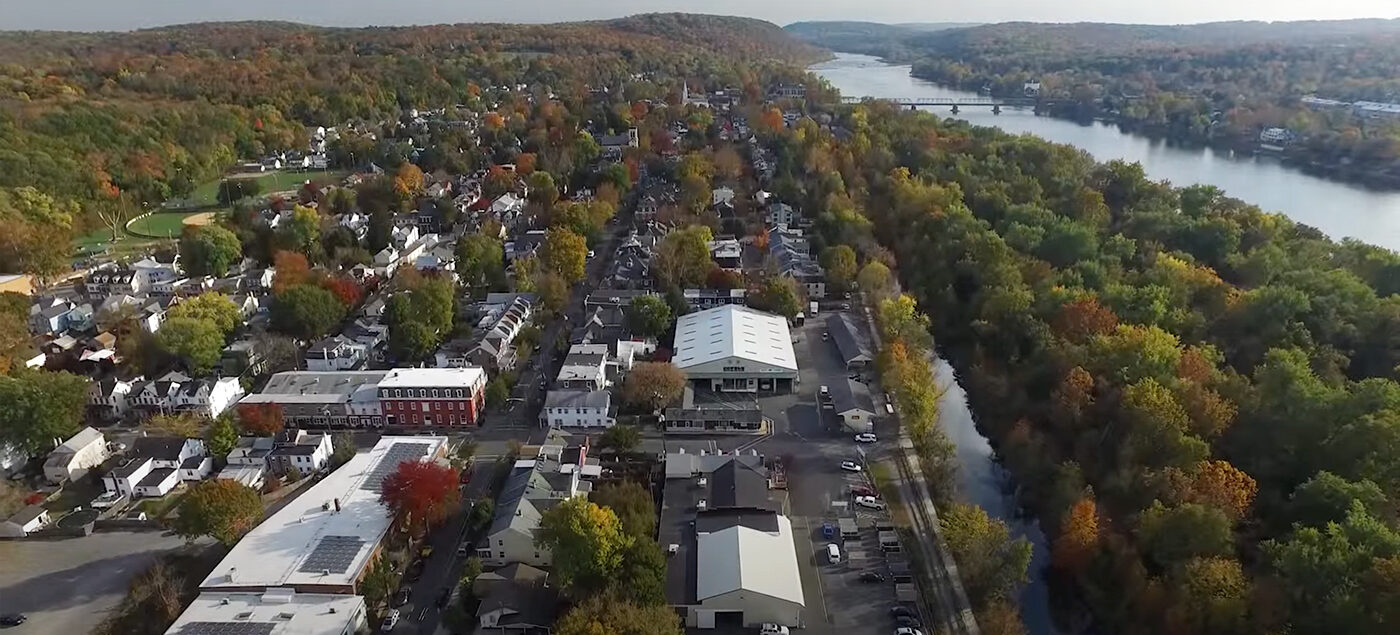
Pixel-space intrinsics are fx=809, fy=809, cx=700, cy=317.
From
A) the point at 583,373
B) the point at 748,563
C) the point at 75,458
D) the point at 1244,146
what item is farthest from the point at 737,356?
the point at 1244,146

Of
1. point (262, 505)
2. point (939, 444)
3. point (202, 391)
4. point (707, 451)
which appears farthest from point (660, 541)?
point (202, 391)

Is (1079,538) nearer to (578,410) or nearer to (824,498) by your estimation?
(824,498)

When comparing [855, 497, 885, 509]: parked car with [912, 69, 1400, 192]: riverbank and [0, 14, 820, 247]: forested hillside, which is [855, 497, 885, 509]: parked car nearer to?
[0, 14, 820, 247]: forested hillside

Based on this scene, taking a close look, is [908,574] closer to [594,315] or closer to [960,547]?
[960,547]

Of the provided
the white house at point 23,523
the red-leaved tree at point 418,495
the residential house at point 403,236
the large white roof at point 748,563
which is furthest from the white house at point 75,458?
the residential house at point 403,236

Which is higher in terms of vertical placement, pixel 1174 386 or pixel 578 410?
pixel 1174 386

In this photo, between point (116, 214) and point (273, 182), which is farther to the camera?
point (273, 182)

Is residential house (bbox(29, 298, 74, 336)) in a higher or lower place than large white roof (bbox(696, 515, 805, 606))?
higher

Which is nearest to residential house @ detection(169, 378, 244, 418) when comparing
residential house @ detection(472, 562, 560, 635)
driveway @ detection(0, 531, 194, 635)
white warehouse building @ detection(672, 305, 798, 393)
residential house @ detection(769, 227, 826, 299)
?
driveway @ detection(0, 531, 194, 635)
